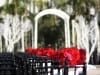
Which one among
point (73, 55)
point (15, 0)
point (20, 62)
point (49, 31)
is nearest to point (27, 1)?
point (15, 0)

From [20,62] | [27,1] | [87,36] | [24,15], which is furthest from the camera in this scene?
[27,1]

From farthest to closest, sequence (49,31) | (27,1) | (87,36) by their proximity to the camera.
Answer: (49,31), (27,1), (87,36)

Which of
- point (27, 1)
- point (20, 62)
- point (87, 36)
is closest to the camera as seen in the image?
point (20, 62)

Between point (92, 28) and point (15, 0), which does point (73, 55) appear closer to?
point (92, 28)

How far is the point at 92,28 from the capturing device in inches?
1355

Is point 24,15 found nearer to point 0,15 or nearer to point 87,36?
point 0,15

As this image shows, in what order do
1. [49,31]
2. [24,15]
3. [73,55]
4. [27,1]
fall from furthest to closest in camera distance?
[49,31]
[27,1]
[24,15]
[73,55]

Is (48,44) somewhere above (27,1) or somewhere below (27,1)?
below

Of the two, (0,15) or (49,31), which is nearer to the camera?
(0,15)

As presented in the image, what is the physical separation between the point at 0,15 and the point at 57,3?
19.5 ft

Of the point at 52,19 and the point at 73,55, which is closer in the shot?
the point at 73,55

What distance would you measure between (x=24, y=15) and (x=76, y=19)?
179 inches

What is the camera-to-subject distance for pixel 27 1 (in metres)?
40.1

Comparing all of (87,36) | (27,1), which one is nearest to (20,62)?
(87,36)
